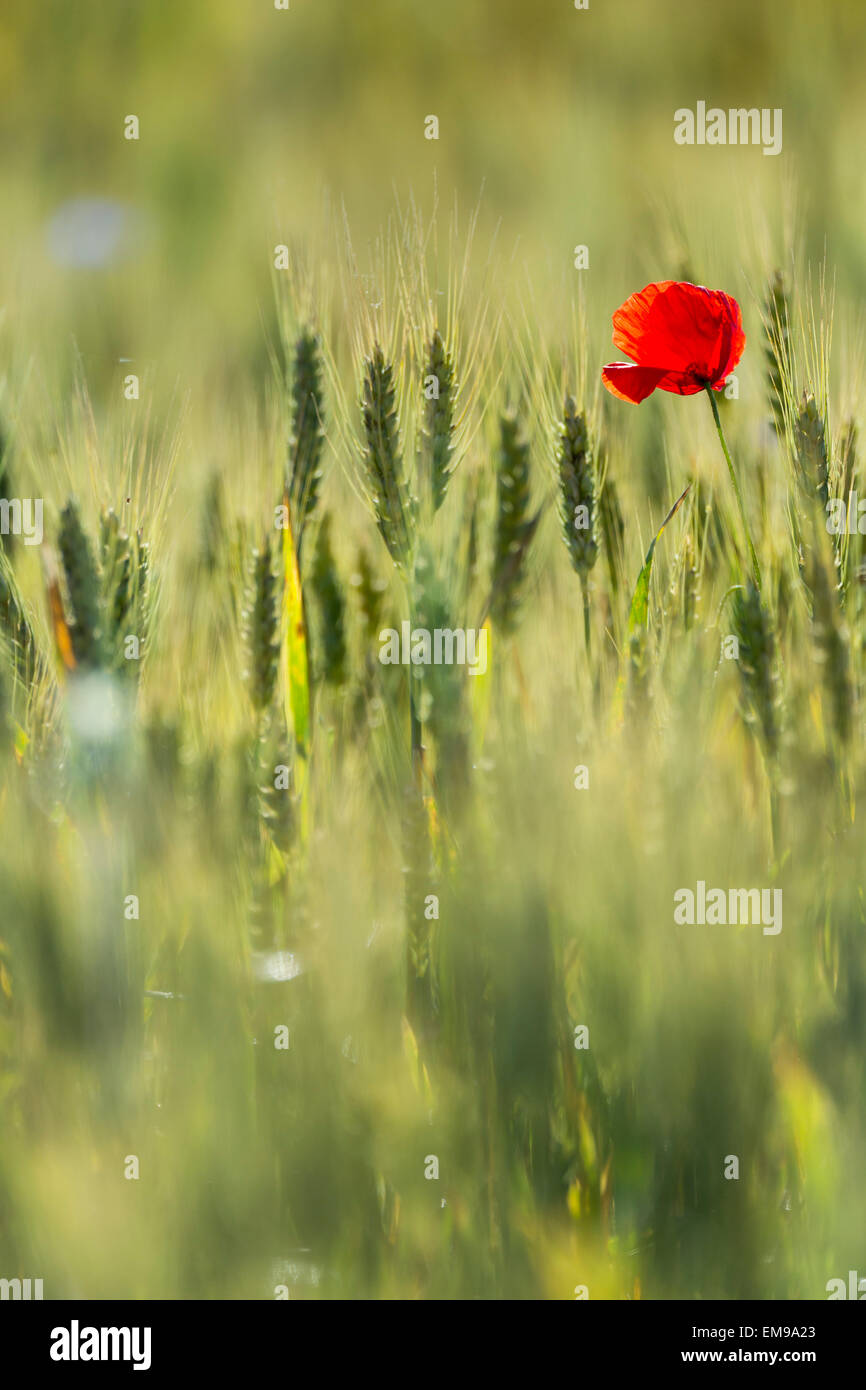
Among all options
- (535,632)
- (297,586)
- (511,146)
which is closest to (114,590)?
(297,586)

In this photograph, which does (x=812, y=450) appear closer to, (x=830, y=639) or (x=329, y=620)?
(x=830, y=639)

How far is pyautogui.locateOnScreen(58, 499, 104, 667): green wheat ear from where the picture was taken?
67cm

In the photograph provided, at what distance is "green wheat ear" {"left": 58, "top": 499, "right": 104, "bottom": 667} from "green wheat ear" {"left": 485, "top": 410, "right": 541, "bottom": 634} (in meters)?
0.30

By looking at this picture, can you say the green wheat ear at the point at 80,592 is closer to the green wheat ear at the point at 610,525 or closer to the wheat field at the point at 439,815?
the wheat field at the point at 439,815

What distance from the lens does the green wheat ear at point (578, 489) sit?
2.27 feet

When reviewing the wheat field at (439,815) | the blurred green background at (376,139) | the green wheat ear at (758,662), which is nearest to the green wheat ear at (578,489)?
the wheat field at (439,815)

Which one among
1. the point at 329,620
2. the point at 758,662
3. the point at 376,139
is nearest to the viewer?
the point at 758,662

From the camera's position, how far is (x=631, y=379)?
67cm

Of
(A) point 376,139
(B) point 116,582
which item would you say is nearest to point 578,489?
(B) point 116,582

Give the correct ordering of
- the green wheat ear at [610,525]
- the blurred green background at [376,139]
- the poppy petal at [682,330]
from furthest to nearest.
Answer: the blurred green background at [376,139]
the green wheat ear at [610,525]
the poppy petal at [682,330]

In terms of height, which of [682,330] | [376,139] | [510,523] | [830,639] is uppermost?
[376,139]

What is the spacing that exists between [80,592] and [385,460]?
0.83 ft

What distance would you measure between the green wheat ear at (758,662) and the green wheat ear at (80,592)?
482 millimetres

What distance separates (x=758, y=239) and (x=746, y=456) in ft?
0.63
